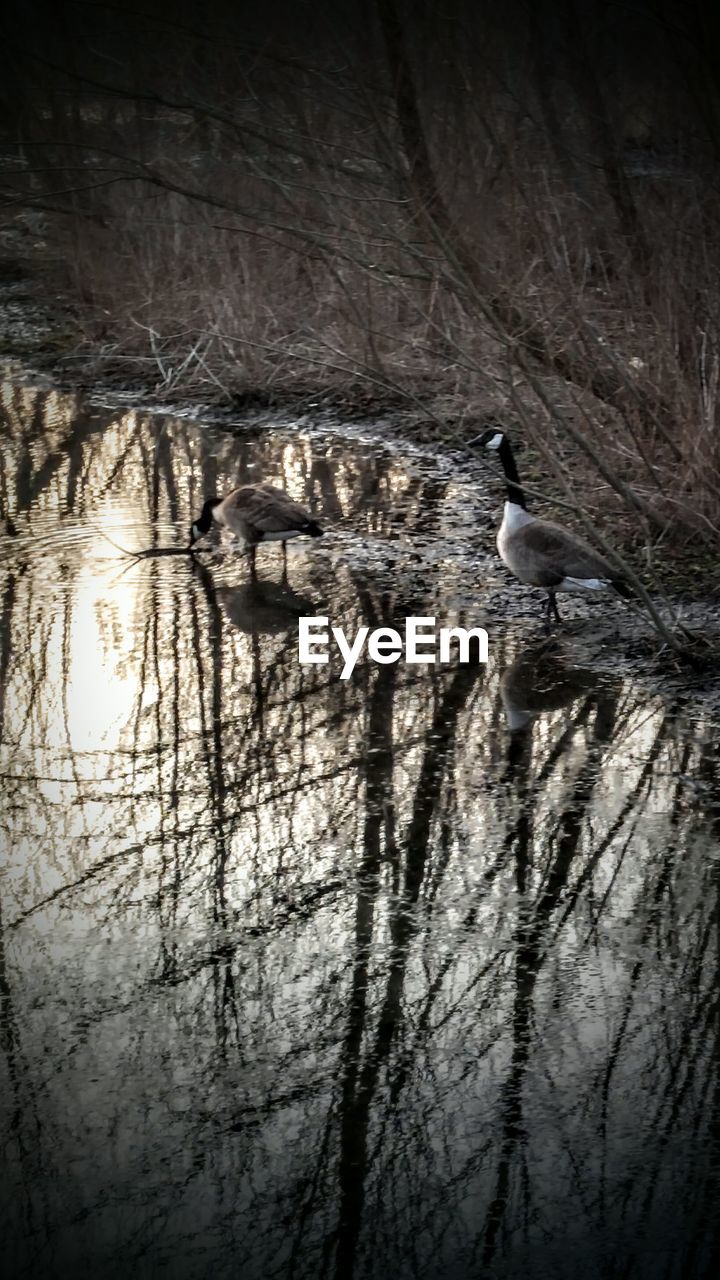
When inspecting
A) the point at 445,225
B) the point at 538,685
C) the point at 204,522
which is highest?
the point at 445,225

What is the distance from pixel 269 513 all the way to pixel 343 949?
15.6 feet

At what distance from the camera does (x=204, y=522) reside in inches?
394

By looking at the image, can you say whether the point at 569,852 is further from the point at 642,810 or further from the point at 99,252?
the point at 99,252

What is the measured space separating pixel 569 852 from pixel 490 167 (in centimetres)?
722

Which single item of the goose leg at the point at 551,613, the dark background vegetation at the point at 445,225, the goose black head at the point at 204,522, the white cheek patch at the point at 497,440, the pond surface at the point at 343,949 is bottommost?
the pond surface at the point at 343,949

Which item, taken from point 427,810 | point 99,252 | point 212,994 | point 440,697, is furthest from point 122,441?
point 212,994

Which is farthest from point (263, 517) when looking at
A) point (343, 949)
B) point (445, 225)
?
point (343, 949)

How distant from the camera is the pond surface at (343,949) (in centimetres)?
391

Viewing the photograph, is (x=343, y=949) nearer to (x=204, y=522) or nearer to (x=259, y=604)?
(x=259, y=604)

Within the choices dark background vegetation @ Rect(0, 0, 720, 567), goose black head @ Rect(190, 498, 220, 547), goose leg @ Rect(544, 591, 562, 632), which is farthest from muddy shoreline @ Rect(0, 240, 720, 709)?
goose black head @ Rect(190, 498, 220, 547)

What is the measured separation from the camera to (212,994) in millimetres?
4930

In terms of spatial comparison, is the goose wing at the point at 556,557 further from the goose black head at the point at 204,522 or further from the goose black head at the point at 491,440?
the goose black head at the point at 204,522

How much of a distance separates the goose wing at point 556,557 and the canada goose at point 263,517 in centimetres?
174

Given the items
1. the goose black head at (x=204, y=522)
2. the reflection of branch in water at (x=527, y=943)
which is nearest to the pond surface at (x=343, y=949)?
the reflection of branch in water at (x=527, y=943)
